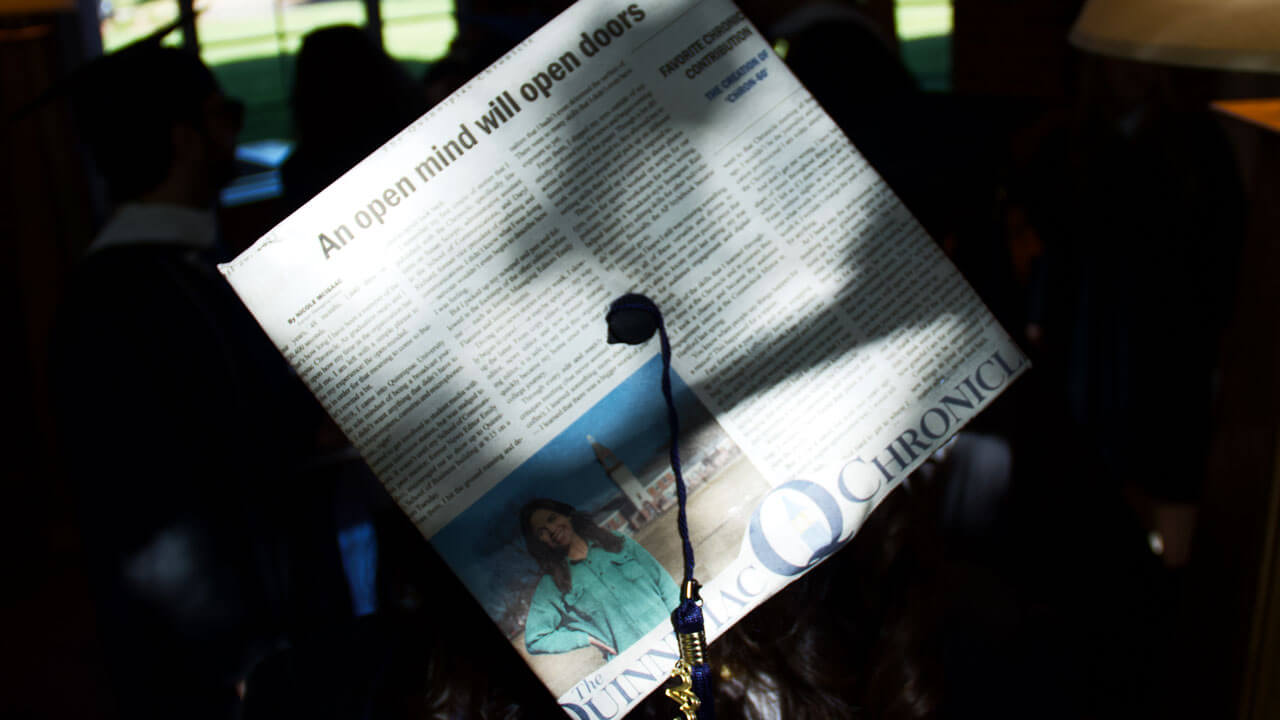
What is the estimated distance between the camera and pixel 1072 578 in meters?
1.15

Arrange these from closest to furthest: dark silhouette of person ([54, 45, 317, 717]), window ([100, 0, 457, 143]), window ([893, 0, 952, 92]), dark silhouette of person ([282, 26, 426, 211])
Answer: dark silhouette of person ([54, 45, 317, 717]) → dark silhouette of person ([282, 26, 426, 211]) → window ([100, 0, 457, 143]) → window ([893, 0, 952, 92])

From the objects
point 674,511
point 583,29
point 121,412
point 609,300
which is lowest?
point 674,511

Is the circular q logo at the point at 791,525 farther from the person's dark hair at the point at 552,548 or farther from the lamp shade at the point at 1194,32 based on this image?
the lamp shade at the point at 1194,32

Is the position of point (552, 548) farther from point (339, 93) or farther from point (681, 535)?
point (339, 93)

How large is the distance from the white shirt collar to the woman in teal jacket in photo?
124 cm

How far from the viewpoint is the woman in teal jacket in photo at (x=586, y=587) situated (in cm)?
49

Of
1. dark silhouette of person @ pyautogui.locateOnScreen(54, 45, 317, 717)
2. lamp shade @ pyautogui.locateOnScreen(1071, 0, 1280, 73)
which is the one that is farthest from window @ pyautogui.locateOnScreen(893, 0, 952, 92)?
lamp shade @ pyautogui.locateOnScreen(1071, 0, 1280, 73)

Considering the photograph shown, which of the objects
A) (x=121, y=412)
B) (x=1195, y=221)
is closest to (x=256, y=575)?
(x=121, y=412)

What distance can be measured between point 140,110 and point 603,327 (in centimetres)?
135

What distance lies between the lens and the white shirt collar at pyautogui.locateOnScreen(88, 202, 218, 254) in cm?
145

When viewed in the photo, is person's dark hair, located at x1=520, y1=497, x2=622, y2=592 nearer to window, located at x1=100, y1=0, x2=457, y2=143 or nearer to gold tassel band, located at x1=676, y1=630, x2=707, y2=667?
gold tassel band, located at x1=676, y1=630, x2=707, y2=667

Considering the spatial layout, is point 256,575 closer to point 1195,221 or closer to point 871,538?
point 871,538

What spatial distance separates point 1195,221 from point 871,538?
1.37 metres

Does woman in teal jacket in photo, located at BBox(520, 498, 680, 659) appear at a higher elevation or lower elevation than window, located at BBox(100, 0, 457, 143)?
lower
